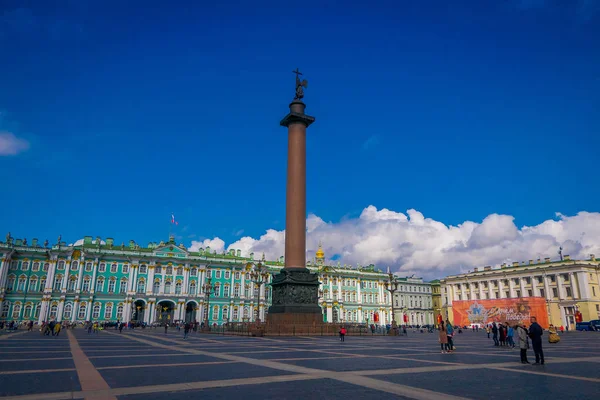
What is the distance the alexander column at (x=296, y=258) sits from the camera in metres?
35.7

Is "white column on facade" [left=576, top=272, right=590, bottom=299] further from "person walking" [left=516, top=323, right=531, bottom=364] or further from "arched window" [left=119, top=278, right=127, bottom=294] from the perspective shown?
"arched window" [left=119, top=278, right=127, bottom=294]

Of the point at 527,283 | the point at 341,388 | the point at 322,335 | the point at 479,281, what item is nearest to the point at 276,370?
the point at 341,388

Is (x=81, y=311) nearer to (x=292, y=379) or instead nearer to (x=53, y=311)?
(x=53, y=311)

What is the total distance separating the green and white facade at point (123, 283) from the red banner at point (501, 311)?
70.7ft

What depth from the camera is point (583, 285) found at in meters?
81.2

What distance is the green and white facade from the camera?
251ft

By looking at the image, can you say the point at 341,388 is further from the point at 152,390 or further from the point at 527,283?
the point at 527,283

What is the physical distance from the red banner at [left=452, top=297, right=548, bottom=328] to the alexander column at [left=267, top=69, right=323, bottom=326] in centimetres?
3289

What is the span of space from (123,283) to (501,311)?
219 ft

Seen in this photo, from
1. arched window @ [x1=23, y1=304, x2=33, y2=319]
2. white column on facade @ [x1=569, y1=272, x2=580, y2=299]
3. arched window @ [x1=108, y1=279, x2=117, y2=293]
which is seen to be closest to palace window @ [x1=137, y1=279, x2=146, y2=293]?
arched window @ [x1=108, y1=279, x2=117, y2=293]

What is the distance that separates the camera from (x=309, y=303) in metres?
36.6

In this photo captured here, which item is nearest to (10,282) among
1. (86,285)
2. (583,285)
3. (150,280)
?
(86,285)

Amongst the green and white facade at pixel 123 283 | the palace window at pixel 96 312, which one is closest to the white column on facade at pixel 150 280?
the green and white facade at pixel 123 283

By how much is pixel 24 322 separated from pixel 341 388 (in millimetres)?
82461
